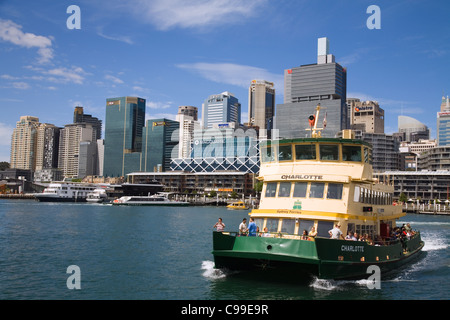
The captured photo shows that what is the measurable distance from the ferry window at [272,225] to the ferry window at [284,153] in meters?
3.64

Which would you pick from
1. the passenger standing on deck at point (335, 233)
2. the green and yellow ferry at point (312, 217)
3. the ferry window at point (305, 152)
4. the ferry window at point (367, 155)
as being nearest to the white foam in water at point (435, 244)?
the green and yellow ferry at point (312, 217)

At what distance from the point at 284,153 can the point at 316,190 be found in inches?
113

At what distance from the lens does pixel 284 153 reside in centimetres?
2542

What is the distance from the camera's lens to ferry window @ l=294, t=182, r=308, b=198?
2391cm

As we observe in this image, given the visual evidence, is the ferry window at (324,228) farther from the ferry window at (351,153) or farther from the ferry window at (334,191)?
the ferry window at (351,153)

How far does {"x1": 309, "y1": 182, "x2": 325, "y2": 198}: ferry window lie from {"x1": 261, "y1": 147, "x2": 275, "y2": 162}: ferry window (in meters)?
2.96

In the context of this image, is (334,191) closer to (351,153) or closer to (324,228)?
(324,228)

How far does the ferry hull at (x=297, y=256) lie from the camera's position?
20.7m

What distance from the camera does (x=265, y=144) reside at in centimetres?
2617

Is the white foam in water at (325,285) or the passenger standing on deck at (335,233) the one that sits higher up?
the passenger standing on deck at (335,233)
